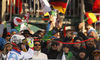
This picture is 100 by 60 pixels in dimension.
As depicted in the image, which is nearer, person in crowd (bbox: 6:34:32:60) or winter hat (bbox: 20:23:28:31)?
person in crowd (bbox: 6:34:32:60)

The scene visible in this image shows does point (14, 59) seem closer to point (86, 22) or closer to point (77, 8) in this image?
point (86, 22)

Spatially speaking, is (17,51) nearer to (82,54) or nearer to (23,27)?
(82,54)

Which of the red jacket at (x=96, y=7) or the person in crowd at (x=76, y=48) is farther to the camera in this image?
the red jacket at (x=96, y=7)

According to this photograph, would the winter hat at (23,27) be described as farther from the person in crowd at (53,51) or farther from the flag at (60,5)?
the person in crowd at (53,51)

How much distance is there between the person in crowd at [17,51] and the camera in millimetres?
5707

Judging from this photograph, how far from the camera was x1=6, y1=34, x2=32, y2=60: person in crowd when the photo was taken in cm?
571

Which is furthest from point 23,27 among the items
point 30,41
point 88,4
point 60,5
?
point 88,4

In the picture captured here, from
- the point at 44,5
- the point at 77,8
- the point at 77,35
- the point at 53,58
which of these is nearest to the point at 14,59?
the point at 53,58

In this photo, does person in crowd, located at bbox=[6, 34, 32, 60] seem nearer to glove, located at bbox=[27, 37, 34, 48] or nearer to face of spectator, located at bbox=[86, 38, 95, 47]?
glove, located at bbox=[27, 37, 34, 48]

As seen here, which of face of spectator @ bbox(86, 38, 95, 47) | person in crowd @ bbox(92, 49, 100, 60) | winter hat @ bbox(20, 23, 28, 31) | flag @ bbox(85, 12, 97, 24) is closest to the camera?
person in crowd @ bbox(92, 49, 100, 60)

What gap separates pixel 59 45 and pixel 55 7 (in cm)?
239

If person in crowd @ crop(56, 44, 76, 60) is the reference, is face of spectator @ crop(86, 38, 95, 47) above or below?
above

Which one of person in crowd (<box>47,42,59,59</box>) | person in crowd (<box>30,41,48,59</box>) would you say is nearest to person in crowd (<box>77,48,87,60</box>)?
person in crowd (<box>47,42,59,59</box>)

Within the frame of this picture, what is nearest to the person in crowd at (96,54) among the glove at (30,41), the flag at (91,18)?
the glove at (30,41)
